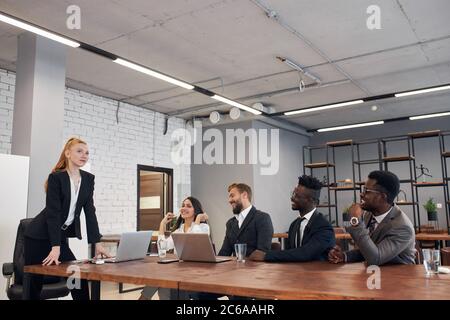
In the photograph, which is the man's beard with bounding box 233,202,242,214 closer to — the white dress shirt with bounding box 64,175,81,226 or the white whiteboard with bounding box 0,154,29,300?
the white dress shirt with bounding box 64,175,81,226

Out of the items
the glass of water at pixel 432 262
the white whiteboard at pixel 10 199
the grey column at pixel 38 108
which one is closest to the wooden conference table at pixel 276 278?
the glass of water at pixel 432 262

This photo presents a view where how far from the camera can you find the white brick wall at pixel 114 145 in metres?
6.38

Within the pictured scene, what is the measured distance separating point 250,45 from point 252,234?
8.76 feet

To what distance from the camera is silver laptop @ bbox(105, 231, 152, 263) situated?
2.63 meters

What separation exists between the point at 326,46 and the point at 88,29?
2816 millimetres

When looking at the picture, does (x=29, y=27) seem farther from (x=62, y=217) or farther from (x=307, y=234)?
(x=307, y=234)

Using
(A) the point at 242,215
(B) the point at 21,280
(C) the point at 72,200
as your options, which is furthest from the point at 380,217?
(B) the point at 21,280

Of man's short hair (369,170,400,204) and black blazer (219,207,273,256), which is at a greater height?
man's short hair (369,170,400,204)

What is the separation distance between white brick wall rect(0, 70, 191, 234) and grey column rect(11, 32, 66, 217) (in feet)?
3.88

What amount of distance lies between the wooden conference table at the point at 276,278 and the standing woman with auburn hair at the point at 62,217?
0.16 meters

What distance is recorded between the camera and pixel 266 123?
853cm

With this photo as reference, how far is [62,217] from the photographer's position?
273 centimetres

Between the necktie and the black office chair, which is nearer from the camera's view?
the necktie

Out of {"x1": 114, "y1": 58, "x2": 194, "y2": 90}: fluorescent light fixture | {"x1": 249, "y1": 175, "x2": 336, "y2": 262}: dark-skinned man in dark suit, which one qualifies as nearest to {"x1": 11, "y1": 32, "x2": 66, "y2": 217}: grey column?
{"x1": 114, "y1": 58, "x2": 194, "y2": 90}: fluorescent light fixture
